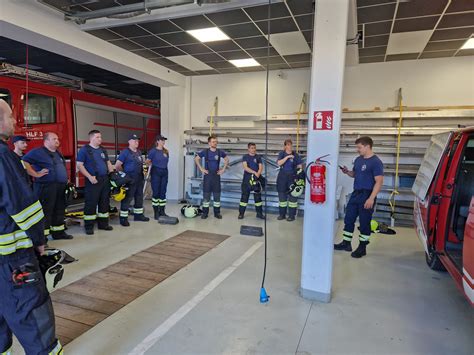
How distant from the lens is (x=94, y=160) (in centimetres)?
509

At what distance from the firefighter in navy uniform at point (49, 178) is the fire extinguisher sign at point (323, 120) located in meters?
3.56

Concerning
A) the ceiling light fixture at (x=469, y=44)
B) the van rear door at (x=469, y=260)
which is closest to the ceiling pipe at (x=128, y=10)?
the van rear door at (x=469, y=260)

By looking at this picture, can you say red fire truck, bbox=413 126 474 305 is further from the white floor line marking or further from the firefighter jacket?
the firefighter jacket

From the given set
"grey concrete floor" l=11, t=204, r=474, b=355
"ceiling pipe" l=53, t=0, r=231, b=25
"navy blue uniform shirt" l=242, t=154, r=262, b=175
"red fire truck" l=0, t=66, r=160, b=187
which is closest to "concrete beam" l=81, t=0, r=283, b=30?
"ceiling pipe" l=53, t=0, r=231, b=25

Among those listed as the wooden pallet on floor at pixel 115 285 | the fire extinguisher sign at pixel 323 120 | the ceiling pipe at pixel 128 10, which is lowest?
the wooden pallet on floor at pixel 115 285

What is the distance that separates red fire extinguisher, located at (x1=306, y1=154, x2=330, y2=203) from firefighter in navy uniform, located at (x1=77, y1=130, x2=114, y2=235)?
3568 millimetres

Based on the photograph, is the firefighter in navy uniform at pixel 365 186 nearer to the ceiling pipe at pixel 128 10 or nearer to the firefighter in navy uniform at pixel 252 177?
the firefighter in navy uniform at pixel 252 177

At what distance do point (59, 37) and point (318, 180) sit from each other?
4.42m

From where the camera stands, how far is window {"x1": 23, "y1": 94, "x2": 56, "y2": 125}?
18.2 feet

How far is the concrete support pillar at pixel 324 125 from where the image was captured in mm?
2791

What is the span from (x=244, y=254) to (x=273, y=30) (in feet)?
11.6

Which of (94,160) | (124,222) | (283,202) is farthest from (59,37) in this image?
(283,202)

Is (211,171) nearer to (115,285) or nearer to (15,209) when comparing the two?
(115,285)

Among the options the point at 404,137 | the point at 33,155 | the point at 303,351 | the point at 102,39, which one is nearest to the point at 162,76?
the point at 102,39
